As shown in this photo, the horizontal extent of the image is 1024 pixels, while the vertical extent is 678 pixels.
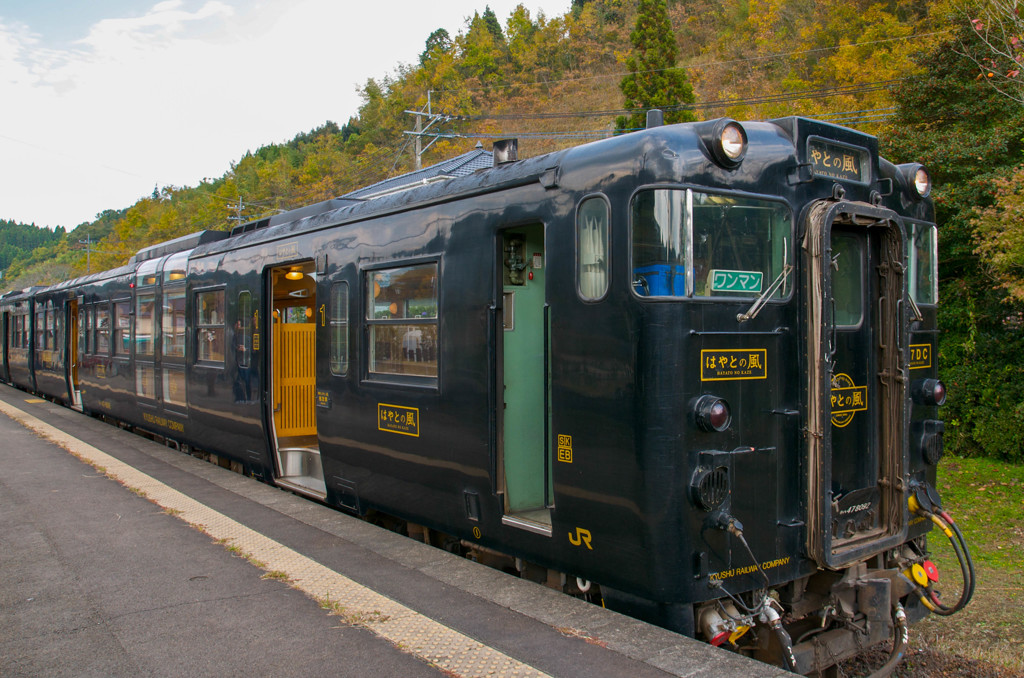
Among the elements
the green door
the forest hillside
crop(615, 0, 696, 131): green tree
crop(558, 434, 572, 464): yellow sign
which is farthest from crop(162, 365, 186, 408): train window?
crop(615, 0, 696, 131): green tree

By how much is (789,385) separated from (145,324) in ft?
32.9

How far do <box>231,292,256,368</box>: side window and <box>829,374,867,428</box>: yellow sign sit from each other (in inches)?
235

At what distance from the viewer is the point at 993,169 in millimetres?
11727

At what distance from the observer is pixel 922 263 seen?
505 centimetres

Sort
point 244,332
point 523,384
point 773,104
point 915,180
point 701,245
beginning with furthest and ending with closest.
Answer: point 773,104 → point 244,332 → point 915,180 → point 523,384 → point 701,245

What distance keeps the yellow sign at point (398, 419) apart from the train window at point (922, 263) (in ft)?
11.5

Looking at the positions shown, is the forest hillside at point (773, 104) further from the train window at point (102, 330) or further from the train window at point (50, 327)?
the train window at point (50, 327)

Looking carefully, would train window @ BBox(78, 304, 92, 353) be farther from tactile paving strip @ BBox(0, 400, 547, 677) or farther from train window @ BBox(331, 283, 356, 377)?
train window @ BBox(331, 283, 356, 377)

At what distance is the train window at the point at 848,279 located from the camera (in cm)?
447

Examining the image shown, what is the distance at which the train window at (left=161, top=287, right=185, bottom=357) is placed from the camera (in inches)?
393

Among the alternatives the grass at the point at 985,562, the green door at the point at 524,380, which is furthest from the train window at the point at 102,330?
the grass at the point at 985,562

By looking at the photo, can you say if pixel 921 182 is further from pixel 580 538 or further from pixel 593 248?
pixel 580 538

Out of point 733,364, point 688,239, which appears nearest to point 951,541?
point 733,364

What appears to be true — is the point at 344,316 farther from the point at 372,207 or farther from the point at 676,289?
the point at 676,289
